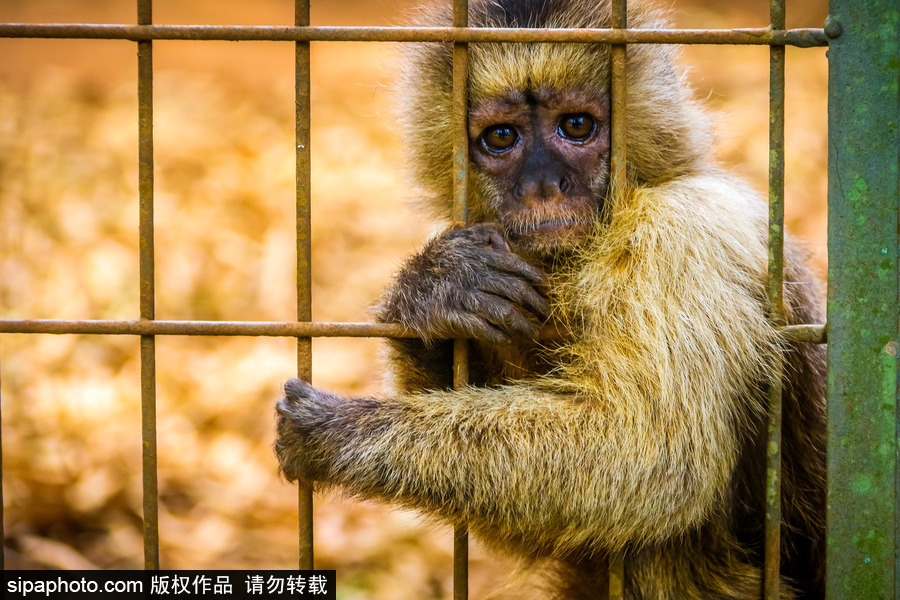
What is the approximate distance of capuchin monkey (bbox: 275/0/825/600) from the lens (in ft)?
7.13

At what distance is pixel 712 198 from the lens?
2.42m

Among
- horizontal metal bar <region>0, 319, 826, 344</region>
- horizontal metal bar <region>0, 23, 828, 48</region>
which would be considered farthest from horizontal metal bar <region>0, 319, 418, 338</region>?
horizontal metal bar <region>0, 23, 828, 48</region>

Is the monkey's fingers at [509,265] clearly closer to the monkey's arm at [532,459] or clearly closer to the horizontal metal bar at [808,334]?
the monkey's arm at [532,459]

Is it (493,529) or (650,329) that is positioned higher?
(650,329)

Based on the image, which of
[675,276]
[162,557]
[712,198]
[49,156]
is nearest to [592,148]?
[712,198]

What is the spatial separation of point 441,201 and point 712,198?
1.10 metres

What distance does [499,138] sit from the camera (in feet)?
8.87

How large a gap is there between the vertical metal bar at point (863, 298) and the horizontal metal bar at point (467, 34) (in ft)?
0.38

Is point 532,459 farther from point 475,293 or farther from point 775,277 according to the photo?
point 775,277

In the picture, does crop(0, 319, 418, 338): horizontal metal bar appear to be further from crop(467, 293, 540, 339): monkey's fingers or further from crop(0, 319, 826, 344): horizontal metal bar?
crop(467, 293, 540, 339): monkey's fingers

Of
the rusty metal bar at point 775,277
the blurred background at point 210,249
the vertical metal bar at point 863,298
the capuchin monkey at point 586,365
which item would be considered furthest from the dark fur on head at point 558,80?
the vertical metal bar at point 863,298

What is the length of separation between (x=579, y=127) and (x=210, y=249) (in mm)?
4560

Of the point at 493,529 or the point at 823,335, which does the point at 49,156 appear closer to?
the point at 493,529

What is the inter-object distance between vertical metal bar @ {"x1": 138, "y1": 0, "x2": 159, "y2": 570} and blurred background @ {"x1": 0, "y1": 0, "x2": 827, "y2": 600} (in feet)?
Result: 3.83
